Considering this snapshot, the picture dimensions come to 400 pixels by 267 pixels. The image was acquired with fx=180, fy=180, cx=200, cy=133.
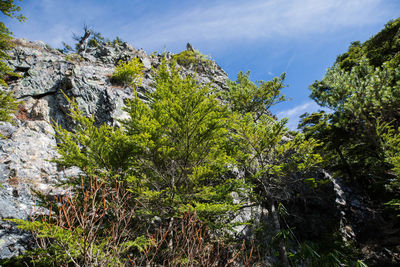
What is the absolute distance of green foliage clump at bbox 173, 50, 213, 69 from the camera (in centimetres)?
2656

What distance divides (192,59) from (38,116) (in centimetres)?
2102

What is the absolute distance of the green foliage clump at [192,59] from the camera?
87.1ft

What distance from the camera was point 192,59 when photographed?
26969 mm

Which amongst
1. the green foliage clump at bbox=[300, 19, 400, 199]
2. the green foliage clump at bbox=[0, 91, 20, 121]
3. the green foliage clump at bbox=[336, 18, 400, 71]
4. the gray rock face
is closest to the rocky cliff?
the gray rock face

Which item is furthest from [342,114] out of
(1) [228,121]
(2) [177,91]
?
(2) [177,91]

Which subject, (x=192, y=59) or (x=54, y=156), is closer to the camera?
(x=54, y=156)

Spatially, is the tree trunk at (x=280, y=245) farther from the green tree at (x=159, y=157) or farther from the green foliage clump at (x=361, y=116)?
the green foliage clump at (x=361, y=116)

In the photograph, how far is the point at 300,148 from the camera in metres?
7.23

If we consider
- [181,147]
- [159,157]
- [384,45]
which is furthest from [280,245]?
[384,45]

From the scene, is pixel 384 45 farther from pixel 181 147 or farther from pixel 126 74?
pixel 126 74

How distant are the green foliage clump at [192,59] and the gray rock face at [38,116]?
9962 mm

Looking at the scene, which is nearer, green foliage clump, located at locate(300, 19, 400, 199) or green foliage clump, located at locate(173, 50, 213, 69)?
green foliage clump, located at locate(300, 19, 400, 199)

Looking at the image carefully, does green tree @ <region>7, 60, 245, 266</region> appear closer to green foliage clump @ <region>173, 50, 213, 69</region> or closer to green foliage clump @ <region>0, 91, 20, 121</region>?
green foliage clump @ <region>0, 91, 20, 121</region>

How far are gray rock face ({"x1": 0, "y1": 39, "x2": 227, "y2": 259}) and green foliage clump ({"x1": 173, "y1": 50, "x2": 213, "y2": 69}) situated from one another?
9962 millimetres
